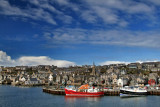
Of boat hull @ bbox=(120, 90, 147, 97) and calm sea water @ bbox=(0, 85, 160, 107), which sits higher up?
boat hull @ bbox=(120, 90, 147, 97)

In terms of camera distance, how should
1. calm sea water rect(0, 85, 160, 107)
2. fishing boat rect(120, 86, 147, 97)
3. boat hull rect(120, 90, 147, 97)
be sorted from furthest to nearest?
fishing boat rect(120, 86, 147, 97), boat hull rect(120, 90, 147, 97), calm sea water rect(0, 85, 160, 107)

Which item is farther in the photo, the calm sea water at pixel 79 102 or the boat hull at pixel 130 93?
the boat hull at pixel 130 93

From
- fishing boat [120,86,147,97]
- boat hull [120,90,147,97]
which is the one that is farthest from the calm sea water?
fishing boat [120,86,147,97]

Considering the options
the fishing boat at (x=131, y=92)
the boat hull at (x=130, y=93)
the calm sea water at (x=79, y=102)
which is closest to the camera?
the calm sea water at (x=79, y=102)

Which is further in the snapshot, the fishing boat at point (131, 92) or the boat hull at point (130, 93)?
the fishing boat at point (131, 92)

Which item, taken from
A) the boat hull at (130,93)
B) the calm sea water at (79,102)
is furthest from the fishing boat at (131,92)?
the calm sea water at (79,102)

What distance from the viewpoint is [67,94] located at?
52969mm

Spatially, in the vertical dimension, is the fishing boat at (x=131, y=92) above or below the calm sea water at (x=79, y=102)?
above

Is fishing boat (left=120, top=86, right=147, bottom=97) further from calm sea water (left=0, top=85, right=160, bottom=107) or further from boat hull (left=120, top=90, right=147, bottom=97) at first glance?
calm sea water (left=0, top=85, right=160, bottom=107)

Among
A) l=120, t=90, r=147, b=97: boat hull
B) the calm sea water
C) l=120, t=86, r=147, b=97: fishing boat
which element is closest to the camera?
the calm sea water

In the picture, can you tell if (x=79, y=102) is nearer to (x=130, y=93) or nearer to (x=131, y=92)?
(x=130, y=93)

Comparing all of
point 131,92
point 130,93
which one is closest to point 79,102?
point 130,93

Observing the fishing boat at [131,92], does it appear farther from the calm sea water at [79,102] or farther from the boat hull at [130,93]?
the calm sea water at [79,102]

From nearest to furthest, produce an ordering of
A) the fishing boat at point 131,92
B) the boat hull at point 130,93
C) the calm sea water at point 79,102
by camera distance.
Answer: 1. the calm sea water at point 79,102
2. the boat hull at point 130,93
3. the fishing boat at point 131,92
